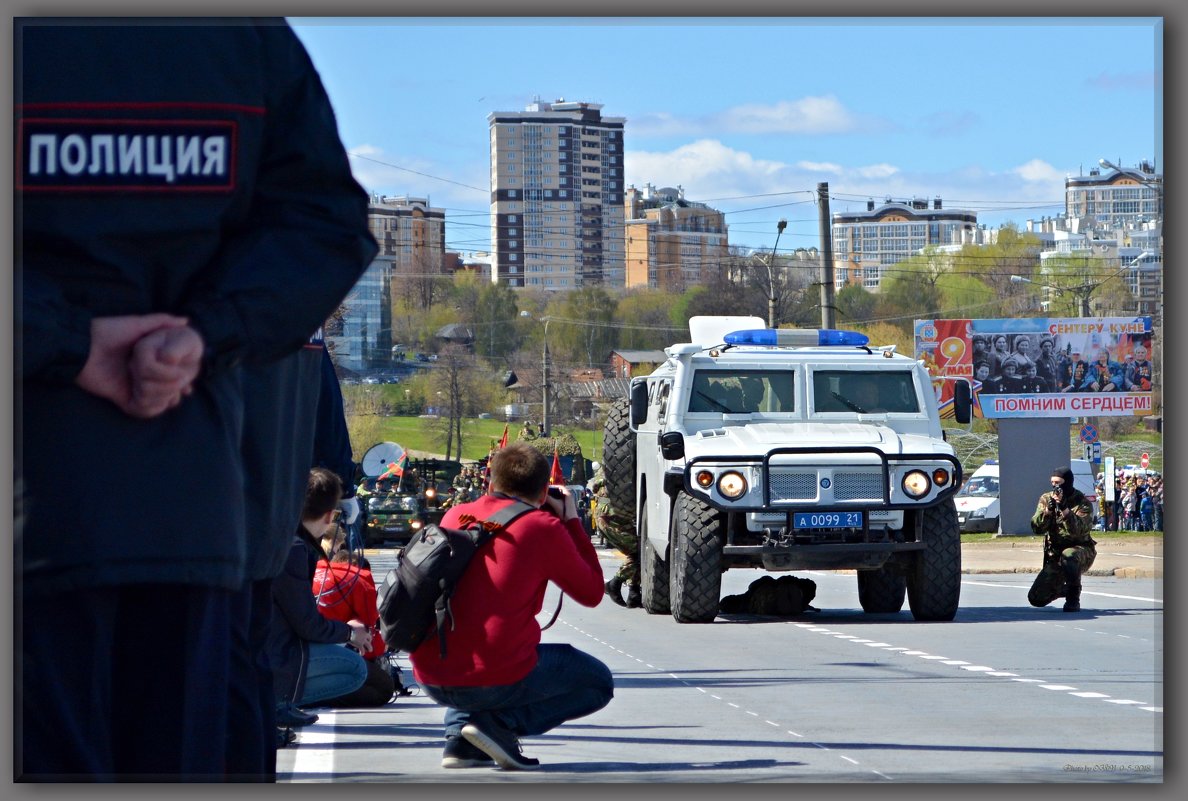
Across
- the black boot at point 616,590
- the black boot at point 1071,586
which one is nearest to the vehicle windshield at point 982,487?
the black boot at point 616,590

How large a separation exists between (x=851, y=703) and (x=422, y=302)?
2992mm

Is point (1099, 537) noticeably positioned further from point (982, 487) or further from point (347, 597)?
point (347, 597)

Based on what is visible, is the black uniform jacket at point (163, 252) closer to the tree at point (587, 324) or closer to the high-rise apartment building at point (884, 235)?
the high-rise apartment building at point (884, 235)

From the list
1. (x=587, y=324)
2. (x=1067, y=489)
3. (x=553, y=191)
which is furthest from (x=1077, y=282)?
(x=553, y=191)

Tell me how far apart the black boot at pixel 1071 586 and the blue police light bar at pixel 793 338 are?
289 cm

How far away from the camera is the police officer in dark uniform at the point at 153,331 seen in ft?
9.19

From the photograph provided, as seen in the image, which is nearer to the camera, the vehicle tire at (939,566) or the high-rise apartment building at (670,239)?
the high-rise apartment building at (670,239)

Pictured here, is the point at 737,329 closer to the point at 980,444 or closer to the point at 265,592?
the point at 265,592

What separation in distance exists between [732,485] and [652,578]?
2.16 metres

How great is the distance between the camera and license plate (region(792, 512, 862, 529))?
1373 centimetres

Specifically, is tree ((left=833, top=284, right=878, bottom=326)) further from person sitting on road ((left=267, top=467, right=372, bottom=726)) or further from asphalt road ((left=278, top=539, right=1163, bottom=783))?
person sitting on road ((left=267, top=467, right=372, bottom=726))

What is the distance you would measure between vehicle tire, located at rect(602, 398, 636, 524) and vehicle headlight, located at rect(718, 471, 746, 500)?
10.9ft

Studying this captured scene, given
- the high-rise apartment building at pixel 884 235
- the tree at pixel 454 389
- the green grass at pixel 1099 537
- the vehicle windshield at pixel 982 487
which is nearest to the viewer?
the high-rise apartment building at pixel 884 235

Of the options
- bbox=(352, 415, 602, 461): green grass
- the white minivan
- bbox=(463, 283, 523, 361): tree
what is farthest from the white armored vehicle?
the white minivan
